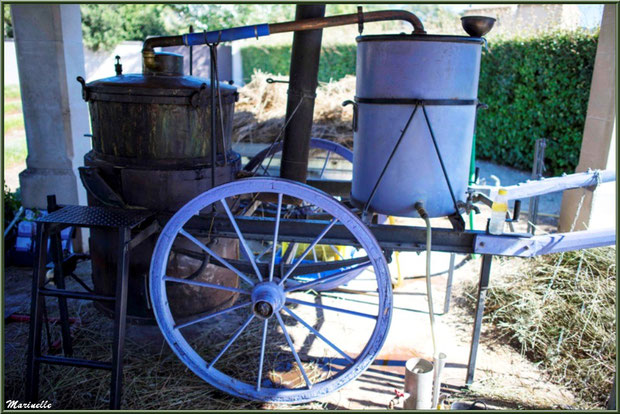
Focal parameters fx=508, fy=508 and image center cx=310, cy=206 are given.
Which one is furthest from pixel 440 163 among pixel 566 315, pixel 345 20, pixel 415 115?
pixel 566 315

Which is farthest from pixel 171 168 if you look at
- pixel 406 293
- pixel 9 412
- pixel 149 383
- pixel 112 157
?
pixel 406 293

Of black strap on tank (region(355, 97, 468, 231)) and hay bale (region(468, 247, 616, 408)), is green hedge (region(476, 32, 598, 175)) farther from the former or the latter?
black strap on tank (region(355, 97, 468, 231))

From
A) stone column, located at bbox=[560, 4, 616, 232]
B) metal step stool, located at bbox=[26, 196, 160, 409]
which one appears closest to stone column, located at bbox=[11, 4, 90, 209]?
metal step stool, located at bbox=[26, 196, 160, 409]

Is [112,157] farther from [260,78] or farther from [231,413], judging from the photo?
[260,78]

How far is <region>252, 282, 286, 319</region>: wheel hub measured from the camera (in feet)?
9.31

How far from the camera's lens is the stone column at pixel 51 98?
4652mm

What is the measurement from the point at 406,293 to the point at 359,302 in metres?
0.52

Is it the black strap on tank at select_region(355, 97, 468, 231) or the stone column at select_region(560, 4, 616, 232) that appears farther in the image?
the stone column at select_region(560, 4, 616, 232)

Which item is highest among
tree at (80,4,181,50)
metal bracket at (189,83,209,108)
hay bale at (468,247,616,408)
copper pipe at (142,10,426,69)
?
tree at (80,4,181,50)

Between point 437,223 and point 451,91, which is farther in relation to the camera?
point 437,223

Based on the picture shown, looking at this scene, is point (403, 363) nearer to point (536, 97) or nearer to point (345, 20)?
point (345, 20)

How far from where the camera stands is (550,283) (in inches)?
155

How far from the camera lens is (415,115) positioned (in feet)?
9.24

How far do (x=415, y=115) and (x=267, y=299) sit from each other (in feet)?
4.31
